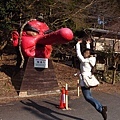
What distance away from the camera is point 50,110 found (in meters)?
7.94

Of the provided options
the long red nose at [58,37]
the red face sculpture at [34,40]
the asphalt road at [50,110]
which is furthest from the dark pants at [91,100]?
the red face sculpture at [34,40]

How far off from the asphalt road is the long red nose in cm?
205

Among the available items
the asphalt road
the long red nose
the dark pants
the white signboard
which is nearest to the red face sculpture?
the long red nose

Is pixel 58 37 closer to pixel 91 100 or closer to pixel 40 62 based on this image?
pixel 40 62

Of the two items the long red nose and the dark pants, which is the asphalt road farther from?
the long red nose

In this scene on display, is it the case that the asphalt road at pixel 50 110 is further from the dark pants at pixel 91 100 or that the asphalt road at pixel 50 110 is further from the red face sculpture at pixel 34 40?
the red face sculpture at pixel 34 40

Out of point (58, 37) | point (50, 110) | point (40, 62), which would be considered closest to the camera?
point (50, 110)

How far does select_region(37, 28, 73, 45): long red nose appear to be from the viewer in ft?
25.4

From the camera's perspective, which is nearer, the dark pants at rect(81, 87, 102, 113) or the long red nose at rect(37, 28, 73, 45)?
the dark pants at rect(81, 87, 102, 113)

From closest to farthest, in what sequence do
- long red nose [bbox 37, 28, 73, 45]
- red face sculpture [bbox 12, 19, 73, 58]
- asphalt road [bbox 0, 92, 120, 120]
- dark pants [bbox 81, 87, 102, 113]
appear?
dark pants [bbox 81, 87, 102, 113] → asphalt road [bbox 0, 92, 120, 120] → long red nose [bbox 37, 28, 73, 45] → red face sculpture [bbox 12, 19, 73, 58]

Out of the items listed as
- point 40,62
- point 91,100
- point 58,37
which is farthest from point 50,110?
point 40,62

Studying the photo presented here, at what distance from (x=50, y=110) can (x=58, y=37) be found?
219 centimetres

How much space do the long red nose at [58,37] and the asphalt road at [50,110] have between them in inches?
80.8

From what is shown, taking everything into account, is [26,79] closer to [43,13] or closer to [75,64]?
[43,13]
